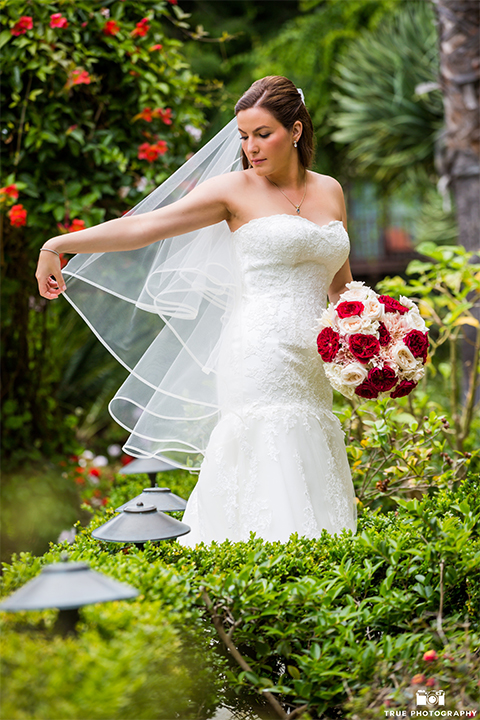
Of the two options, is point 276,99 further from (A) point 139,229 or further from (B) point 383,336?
(B) point 383,336

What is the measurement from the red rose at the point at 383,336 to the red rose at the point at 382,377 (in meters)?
0.09

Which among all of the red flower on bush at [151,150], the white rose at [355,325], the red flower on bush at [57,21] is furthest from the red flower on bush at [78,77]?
the white rose at [355,325]

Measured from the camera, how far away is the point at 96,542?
2494 millimetres

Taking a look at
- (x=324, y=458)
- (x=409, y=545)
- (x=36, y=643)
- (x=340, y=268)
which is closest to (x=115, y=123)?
(x=340, y=268)

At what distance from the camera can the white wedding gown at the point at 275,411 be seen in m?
2.51

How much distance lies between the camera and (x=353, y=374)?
2459 mm

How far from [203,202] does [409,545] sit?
4.89ft

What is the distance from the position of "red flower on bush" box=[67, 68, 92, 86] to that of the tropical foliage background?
11mm

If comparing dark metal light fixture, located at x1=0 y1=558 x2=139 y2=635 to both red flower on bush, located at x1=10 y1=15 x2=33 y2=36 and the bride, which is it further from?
red flower on bush, located at x1=10 y1=15 x2=33 y2=36

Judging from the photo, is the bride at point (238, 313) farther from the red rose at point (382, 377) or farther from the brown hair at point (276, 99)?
the red rose at point (382, 377)

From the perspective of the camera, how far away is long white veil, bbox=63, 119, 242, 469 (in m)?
2.85

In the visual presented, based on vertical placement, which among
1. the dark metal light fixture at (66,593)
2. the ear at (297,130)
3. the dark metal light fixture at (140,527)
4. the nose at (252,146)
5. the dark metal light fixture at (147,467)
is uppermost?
the ear at (297,130)

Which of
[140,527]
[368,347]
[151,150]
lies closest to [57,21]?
[151,150]

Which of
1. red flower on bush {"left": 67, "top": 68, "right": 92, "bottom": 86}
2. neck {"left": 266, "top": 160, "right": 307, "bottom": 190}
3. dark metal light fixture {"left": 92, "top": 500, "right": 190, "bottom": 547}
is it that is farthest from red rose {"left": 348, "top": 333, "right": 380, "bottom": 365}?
red flower on bush {"left": 67, "top": 68, "right": 92, "bottom": 86}
